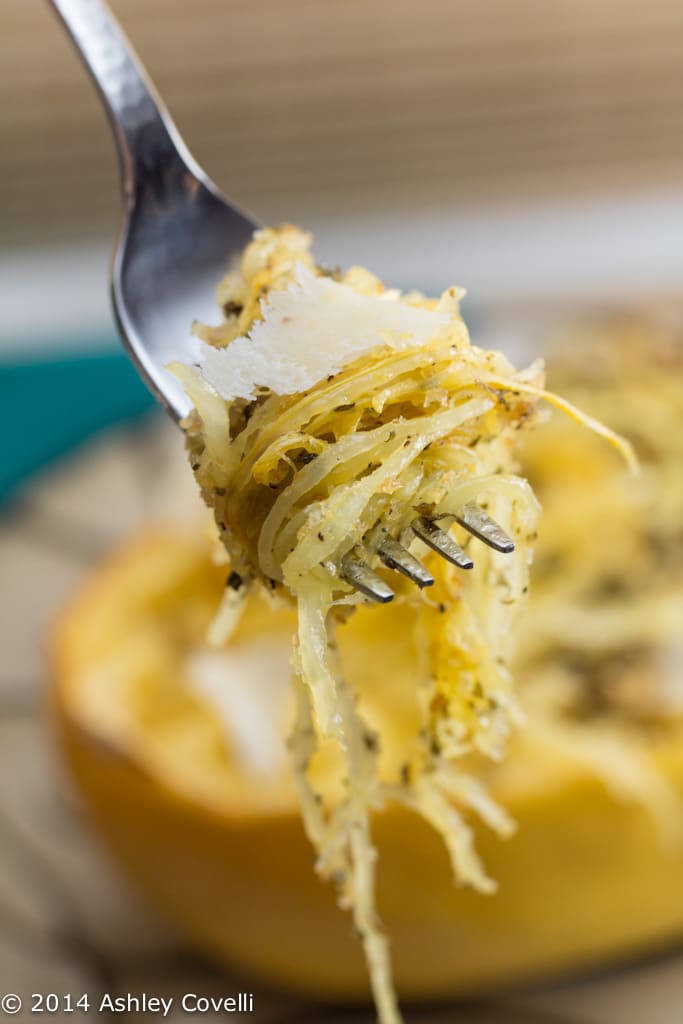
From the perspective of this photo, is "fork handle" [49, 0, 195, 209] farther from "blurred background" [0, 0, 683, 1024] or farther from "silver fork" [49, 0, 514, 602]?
"blurred background" [0, 0, 683, 1024]

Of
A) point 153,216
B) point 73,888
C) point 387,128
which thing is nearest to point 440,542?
point 153,216

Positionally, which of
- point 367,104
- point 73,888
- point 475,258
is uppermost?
point 367,104

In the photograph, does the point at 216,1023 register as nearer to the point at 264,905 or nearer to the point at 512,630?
the point at 264,905

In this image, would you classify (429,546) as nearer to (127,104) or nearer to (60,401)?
(127,104)

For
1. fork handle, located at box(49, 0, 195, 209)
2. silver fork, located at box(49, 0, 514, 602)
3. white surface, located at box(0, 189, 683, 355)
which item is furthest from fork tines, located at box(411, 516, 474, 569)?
white surface, located at box(0, 189, 683, 355)

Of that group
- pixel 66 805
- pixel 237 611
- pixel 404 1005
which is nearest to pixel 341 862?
pixel 237 611

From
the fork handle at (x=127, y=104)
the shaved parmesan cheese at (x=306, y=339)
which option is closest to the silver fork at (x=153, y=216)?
the fork handle at (x=127, y=104)

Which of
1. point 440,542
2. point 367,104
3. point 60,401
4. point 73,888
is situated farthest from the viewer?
point 367,104

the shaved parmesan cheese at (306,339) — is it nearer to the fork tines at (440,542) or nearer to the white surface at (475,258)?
the fork tines at (440,542)
